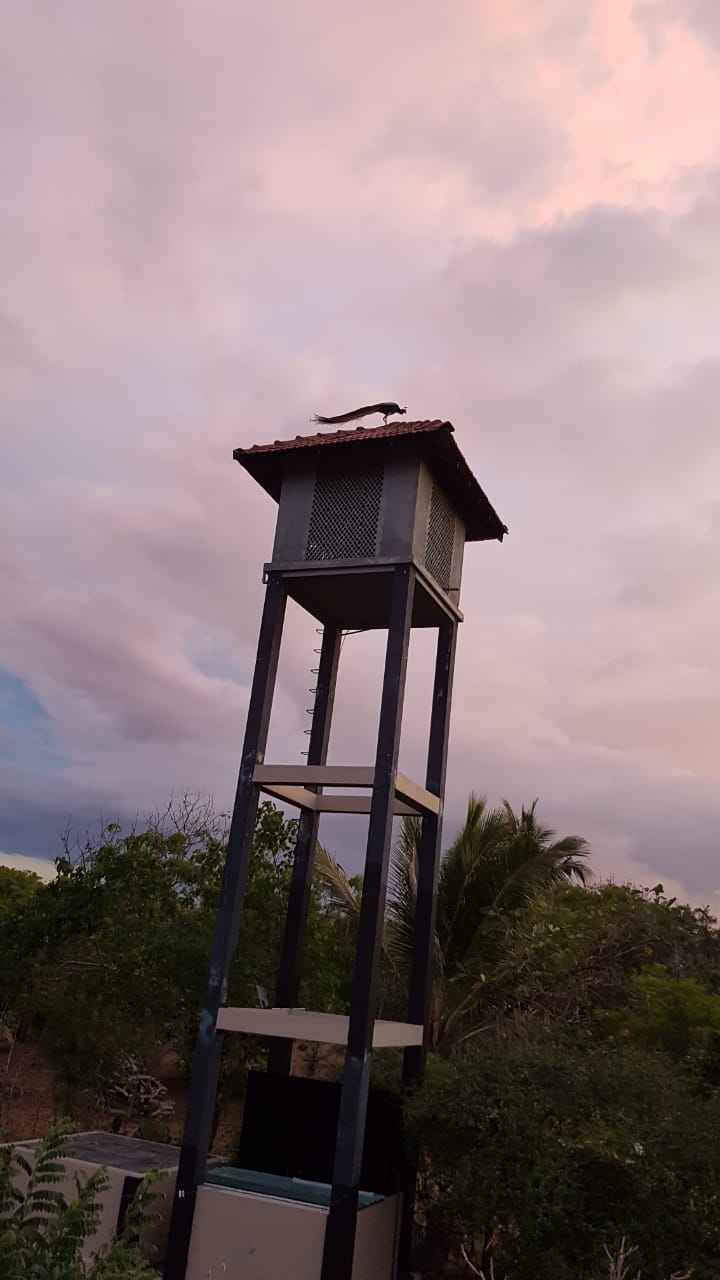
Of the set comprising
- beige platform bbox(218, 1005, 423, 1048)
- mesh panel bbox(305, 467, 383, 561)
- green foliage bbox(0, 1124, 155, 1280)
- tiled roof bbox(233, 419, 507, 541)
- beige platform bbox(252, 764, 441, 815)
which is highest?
tiled roof bbox(233, 419, 507, 541)

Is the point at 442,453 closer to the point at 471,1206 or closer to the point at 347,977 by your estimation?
the point at 471,1206

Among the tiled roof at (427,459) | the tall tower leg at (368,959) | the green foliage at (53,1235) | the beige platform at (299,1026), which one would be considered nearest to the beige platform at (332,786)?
the tall tower leg at (368,959)

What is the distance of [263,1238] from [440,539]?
9.67m

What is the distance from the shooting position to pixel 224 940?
13.2m

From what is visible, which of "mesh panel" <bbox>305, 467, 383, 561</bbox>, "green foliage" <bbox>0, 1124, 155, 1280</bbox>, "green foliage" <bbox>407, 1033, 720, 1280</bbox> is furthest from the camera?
"mesh panel" <bbox>305, 467, 383, 561</bbox>

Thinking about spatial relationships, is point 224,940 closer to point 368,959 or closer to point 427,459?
point 368,959

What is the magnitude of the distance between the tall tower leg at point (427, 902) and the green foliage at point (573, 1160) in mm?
1244

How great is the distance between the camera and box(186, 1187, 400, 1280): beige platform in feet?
37.7

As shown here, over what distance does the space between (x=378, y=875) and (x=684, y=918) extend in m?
20.4

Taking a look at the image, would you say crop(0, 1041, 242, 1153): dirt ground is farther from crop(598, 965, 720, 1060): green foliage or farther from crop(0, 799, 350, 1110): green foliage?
crop(598, 965, 720, 1060): green foliage

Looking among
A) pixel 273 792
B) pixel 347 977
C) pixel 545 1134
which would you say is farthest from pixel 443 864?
pixel 545 1134

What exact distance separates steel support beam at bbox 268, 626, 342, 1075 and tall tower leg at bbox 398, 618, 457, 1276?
1.76 metres

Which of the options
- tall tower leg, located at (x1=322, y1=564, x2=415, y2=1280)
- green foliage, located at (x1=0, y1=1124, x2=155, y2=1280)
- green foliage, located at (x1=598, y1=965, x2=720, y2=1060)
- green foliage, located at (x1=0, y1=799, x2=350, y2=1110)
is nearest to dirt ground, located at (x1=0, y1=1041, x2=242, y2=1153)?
green foliage, located at (x1=0, y1=799, x2=350, y2=1110)

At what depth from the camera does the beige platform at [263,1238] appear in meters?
11.5
